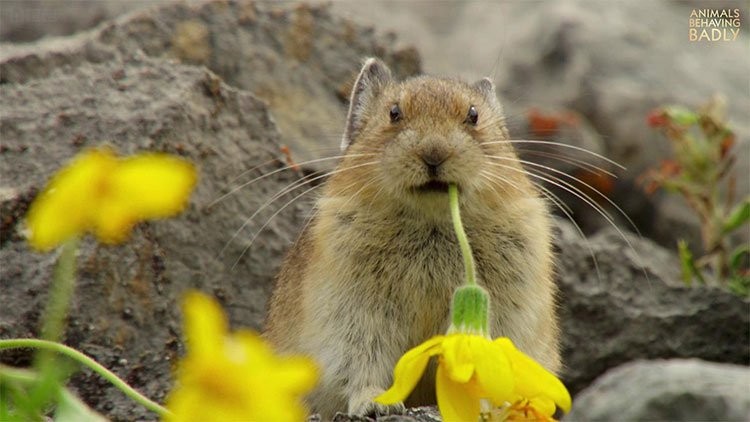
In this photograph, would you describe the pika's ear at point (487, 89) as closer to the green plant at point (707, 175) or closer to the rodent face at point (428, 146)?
the rodent face at point (428, 146)

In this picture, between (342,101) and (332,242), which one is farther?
(342,101)

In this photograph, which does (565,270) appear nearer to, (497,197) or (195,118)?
(497,197)

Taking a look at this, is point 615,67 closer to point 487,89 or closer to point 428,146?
point 487,89

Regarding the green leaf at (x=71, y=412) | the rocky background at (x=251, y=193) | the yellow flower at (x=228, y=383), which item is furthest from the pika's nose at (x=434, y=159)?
the yellow flower at (x=228, y=383)

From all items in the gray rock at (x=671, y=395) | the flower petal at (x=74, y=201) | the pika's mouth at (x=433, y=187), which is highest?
the flower petal at (x=74, y=201)

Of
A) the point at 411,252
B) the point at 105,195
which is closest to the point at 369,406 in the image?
the point at 411,252

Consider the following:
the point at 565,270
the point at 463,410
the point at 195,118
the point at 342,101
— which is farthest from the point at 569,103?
the point at 463,410
